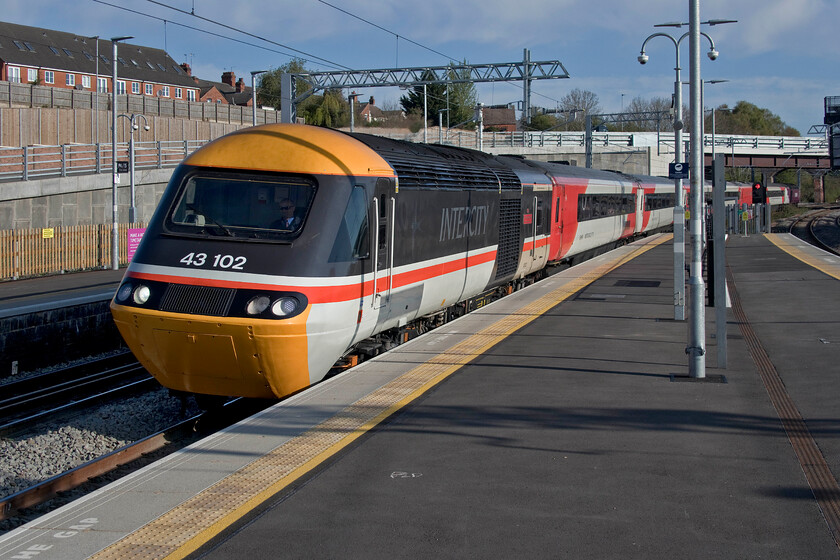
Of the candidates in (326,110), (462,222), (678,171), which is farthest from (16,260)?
(326,110)

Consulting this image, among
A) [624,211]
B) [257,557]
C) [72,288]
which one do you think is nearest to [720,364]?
[257,557]

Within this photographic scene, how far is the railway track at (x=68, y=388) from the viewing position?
11.6 meters

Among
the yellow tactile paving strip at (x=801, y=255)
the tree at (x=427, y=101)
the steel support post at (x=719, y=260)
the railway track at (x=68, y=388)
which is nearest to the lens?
the steel support post at (x=719, y=260)

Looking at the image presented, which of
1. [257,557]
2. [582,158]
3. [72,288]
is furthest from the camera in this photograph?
[582,158]

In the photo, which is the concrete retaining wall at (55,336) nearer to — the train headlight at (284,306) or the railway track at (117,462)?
the railway track at (117,462)

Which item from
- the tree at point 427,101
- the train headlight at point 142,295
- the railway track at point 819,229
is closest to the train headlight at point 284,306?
the train headlight at point 142,295

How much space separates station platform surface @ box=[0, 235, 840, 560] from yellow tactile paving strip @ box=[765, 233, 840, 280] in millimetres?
11810

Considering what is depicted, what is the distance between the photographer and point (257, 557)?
5066 millimetres

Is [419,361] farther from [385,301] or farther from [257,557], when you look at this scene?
[257,557]

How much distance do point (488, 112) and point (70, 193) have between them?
82.1 metres

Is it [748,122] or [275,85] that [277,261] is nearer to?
[275,85]

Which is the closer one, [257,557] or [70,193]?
[257,557]

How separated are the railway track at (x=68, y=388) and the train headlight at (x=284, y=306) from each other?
4.63m

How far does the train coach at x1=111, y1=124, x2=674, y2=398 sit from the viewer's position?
27.2ft
